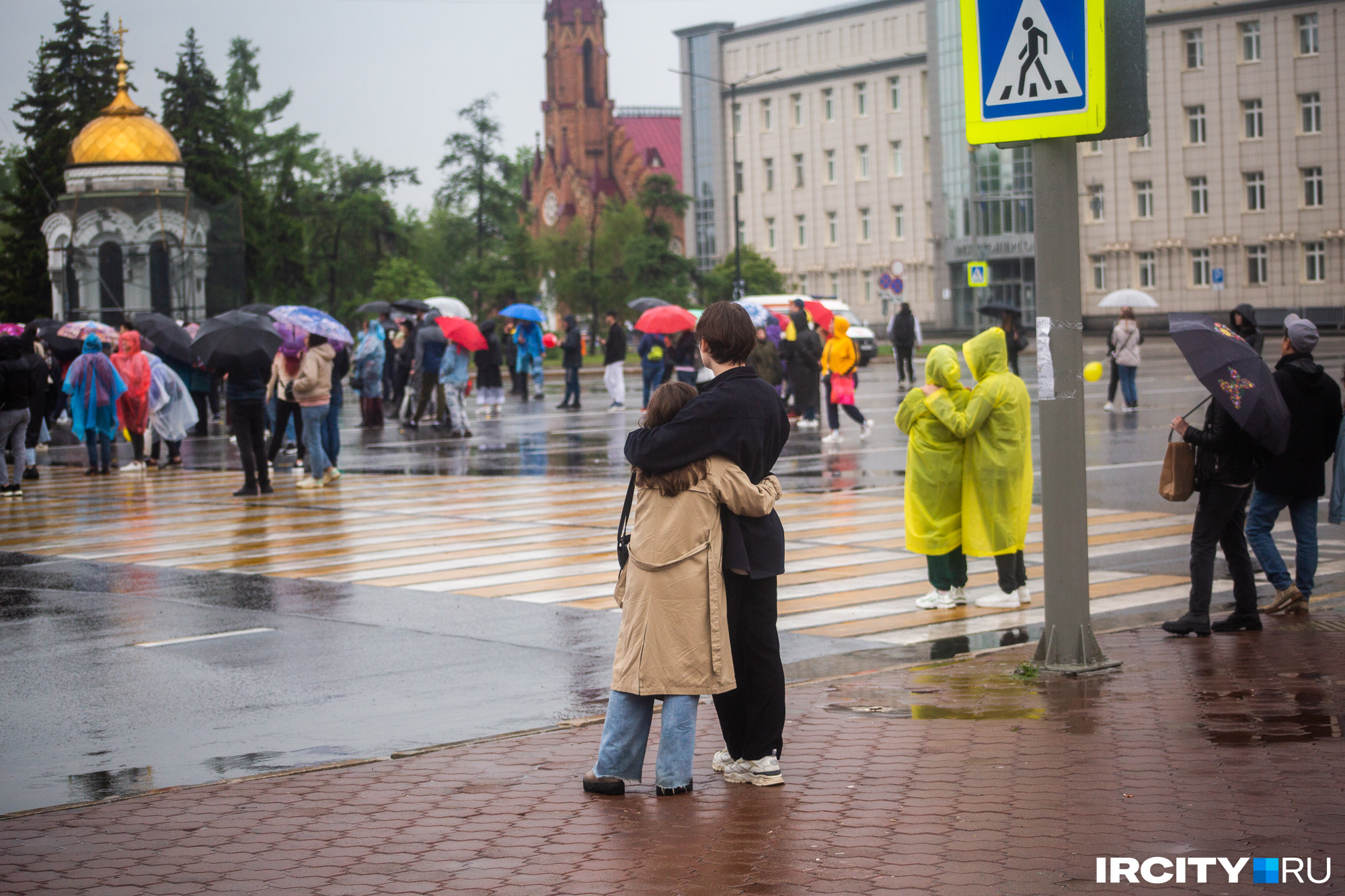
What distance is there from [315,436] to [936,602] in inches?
385

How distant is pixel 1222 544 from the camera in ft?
28.1

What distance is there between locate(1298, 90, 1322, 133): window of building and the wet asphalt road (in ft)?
207

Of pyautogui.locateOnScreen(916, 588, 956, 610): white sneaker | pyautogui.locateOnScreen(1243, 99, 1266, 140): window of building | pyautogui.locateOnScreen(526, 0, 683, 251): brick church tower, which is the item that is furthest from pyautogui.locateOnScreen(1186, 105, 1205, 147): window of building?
pyautogui.locateOnScreen(916, 588, 956, 610): white sneaker

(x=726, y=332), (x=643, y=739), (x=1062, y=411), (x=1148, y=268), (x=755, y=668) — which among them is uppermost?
(x=1148, y=268)

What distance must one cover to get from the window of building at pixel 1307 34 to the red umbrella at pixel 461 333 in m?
56.3

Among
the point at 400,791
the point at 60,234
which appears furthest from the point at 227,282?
the point at 400,791

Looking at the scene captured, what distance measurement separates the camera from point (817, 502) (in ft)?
48.9

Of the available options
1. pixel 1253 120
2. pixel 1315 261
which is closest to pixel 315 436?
pixel 1315 261

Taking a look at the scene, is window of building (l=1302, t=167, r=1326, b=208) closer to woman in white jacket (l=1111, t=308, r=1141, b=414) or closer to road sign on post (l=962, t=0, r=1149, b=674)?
woman in white jacket (l=1111, t=308, r=1141, b=414)

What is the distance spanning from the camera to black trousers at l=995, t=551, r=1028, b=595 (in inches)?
383

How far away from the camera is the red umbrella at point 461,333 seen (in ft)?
82.3

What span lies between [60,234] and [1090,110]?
45.7 meters

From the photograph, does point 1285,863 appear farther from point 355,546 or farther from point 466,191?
point 466,191

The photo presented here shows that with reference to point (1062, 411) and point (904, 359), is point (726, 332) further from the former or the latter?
point (904, 359)
